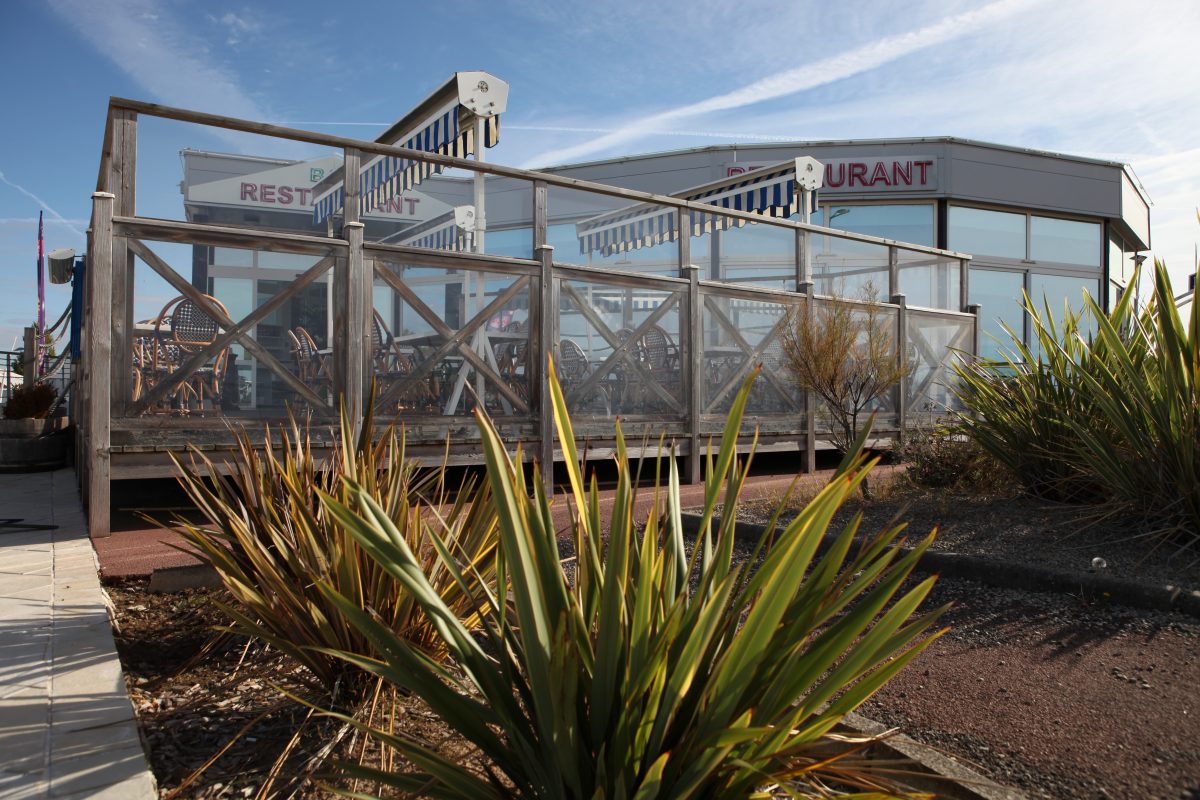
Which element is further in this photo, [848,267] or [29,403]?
[848,267]

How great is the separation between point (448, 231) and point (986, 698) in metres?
6.34

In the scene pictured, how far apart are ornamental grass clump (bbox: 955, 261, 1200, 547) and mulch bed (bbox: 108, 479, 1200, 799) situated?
1.77 feet

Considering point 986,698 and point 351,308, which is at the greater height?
point 351,308

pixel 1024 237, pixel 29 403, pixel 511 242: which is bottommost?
pixel 29 403

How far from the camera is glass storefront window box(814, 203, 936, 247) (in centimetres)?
1786

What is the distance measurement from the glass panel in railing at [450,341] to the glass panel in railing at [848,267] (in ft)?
12.2

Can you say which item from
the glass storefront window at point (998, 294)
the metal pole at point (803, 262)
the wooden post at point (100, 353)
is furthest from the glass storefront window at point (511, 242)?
the glass storefront window at point (998, 294)

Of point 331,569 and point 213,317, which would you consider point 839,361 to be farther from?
point 331,569

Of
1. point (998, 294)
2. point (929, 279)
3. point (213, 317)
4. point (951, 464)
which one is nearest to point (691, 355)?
point (951, 464)

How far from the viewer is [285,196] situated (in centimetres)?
614

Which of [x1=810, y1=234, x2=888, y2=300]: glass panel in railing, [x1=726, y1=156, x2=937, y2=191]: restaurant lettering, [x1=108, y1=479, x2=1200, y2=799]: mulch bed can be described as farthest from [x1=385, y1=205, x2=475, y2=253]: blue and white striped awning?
[x1=726, y1=156, x2=937, y2=191]: restaurant lettering

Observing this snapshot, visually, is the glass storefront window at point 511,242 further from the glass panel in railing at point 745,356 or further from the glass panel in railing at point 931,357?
the glass panel in railing at point 931,357

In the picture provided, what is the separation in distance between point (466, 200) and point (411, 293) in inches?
81.3

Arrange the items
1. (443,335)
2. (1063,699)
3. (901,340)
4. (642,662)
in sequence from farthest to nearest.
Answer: (901,340)
(443,335)
(1063,699)
(642,662)
